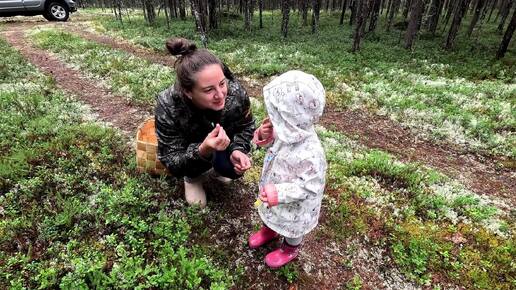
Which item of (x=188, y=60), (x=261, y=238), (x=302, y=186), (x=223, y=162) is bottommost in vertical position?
(x=261, y=238)

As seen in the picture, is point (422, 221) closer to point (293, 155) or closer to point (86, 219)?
point (293, 155)

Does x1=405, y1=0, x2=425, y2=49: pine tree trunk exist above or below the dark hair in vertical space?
below

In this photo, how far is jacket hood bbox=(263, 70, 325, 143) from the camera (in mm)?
3334

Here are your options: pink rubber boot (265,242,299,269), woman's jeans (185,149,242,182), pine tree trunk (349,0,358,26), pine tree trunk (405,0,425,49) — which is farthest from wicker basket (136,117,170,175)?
pine tree trunk (349,0,358,26)

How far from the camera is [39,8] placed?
24859 mm

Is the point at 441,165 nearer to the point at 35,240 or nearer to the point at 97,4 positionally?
the point at 35,240

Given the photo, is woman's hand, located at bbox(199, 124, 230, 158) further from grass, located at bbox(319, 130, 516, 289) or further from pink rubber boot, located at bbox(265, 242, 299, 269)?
grass, located at bbox(319, 130, 516, 289)

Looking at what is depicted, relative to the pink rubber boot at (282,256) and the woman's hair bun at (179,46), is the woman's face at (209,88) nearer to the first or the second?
the woman's hair bun at (179,46)

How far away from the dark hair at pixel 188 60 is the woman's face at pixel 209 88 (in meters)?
0.06

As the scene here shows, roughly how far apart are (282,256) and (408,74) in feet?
45.1

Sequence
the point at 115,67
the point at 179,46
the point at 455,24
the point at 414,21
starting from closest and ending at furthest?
the point at 179,46
the point at 115,67
the point at 455,24
the point at 414,21

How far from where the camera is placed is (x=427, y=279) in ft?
15.8

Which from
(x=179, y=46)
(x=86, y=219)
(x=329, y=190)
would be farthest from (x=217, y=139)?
(x=329, y=190)

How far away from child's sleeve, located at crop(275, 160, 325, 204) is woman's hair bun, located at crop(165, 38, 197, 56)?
2152mm
